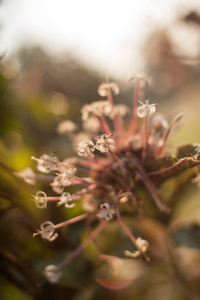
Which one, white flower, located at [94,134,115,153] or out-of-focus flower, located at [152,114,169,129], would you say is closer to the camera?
white flower, located at [94,134,115,153]

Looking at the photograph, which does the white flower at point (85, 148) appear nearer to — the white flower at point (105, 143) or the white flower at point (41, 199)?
the white flower at point (105, 143)

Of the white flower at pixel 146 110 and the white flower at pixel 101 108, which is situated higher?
the white flower at pixel 101 108

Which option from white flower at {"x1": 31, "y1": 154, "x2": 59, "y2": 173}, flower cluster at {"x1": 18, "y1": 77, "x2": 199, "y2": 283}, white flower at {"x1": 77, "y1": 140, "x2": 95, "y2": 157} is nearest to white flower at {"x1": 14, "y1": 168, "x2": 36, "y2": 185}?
flower cluster at {"x1": 18, "y1": 77, "x2": 199, "y2": 283}

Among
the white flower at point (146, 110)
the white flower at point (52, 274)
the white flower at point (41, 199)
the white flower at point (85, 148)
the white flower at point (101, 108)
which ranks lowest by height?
the white flower at point (52, 274)

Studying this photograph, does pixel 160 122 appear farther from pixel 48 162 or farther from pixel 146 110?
pixel 48 162

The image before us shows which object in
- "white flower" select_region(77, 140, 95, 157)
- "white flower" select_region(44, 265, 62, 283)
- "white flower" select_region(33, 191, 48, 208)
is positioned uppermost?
"white flower" select_region(77, 140, 95, 157)

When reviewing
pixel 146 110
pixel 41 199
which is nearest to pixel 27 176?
pixel 41 199

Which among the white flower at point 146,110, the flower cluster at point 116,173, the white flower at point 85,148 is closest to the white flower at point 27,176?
the flower cluster at point 116,173

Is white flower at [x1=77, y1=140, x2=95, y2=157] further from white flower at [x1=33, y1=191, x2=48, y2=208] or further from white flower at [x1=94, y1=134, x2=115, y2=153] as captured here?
white flower at [x1=33, y1=191, x2=48, y2=208]

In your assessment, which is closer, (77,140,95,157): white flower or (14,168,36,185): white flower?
(77,140,95,157): white flower

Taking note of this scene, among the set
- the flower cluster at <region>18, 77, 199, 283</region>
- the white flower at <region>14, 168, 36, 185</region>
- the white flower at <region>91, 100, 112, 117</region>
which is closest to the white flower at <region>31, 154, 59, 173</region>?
the flower cluster at <region>18, 77, 199, 283</region>

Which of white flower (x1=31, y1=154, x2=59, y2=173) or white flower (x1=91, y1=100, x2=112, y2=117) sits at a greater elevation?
white flower (x1=91, y1=100, x2=112, y2=117)

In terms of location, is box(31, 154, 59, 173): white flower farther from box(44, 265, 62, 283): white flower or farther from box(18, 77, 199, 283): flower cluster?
box(44, 265, 62, 283): white flower
